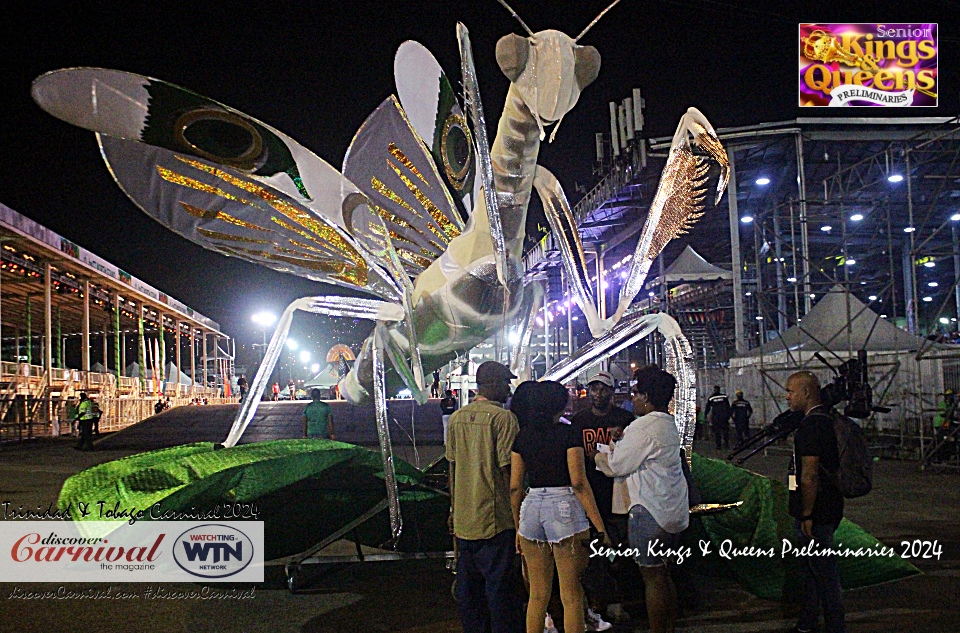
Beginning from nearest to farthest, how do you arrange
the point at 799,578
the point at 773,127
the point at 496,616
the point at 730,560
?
the point at 496,616 < the point at 799,578 < the point at 730,560 < the point at 773,127

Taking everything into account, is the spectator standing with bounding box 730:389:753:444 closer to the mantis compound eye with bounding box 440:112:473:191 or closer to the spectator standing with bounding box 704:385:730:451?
the spectator standing with bounding box 704:385:730:451

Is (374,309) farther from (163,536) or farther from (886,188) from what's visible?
(886,188)

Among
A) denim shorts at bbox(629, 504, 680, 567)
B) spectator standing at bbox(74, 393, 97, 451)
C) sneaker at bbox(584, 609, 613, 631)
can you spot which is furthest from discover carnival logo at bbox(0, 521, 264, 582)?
spectator standing at bbox(74, 393, 97, 451)

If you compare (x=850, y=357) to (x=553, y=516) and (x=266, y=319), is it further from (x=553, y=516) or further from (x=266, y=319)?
Result: (x=553, y=516)

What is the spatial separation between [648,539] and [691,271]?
2264 centimetres

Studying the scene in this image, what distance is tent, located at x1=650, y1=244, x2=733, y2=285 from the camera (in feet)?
80.3

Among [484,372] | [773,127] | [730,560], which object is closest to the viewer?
[484,372]

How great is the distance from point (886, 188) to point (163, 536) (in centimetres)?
2130

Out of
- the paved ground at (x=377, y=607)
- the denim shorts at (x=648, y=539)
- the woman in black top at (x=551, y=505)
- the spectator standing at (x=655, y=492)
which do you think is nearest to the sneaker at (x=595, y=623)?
the paved ground at (x=377, y=607)

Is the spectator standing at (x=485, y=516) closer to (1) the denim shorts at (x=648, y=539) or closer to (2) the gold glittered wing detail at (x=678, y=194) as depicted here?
(1) the denim shorts at (x=648, y=539)

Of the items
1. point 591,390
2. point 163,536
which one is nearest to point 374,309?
point 591,390

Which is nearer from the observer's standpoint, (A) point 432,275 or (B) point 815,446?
(B) point 815,446

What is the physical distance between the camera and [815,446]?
3.66 metres

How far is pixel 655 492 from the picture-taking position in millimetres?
3443
